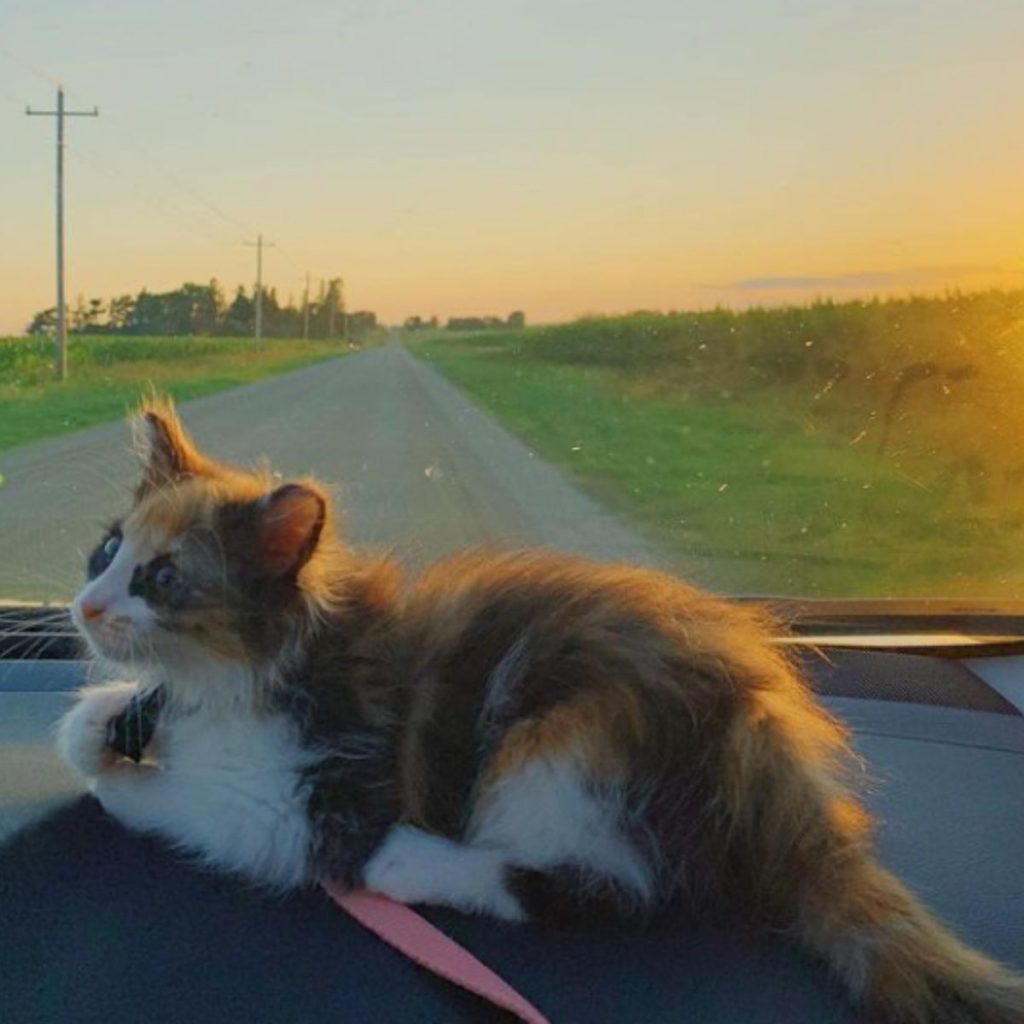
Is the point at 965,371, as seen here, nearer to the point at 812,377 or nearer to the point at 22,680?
the point at 812,377

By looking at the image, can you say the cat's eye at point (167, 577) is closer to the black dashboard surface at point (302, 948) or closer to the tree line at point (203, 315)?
the black dashboard surface at point (302, 948)

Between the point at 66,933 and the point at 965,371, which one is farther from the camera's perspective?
the point at 965,371

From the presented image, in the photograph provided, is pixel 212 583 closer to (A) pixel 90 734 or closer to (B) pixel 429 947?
(A) pixel 90 734

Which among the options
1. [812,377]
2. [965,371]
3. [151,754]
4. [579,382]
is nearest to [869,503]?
[812,377]

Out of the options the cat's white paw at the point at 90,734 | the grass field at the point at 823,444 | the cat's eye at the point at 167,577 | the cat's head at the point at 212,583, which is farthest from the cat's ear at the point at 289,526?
the grass field at the point at 823,444

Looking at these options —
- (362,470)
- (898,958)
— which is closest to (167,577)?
(898,958)

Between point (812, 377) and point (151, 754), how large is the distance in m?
4.22

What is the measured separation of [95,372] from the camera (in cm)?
704

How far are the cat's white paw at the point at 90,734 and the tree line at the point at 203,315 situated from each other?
2.41m

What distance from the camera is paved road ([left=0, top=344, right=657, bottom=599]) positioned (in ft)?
17.3

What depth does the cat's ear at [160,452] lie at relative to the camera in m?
3.73

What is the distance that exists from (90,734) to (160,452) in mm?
727

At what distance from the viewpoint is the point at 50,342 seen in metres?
6.70

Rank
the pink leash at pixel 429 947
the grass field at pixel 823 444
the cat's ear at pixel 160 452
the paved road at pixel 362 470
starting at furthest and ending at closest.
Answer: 1. the grass field at pixel 823 444
2. the paved road at pixel 362 470
3. the cat's ear at pixel 160 452
4. the pink leash at pixel 429 947
